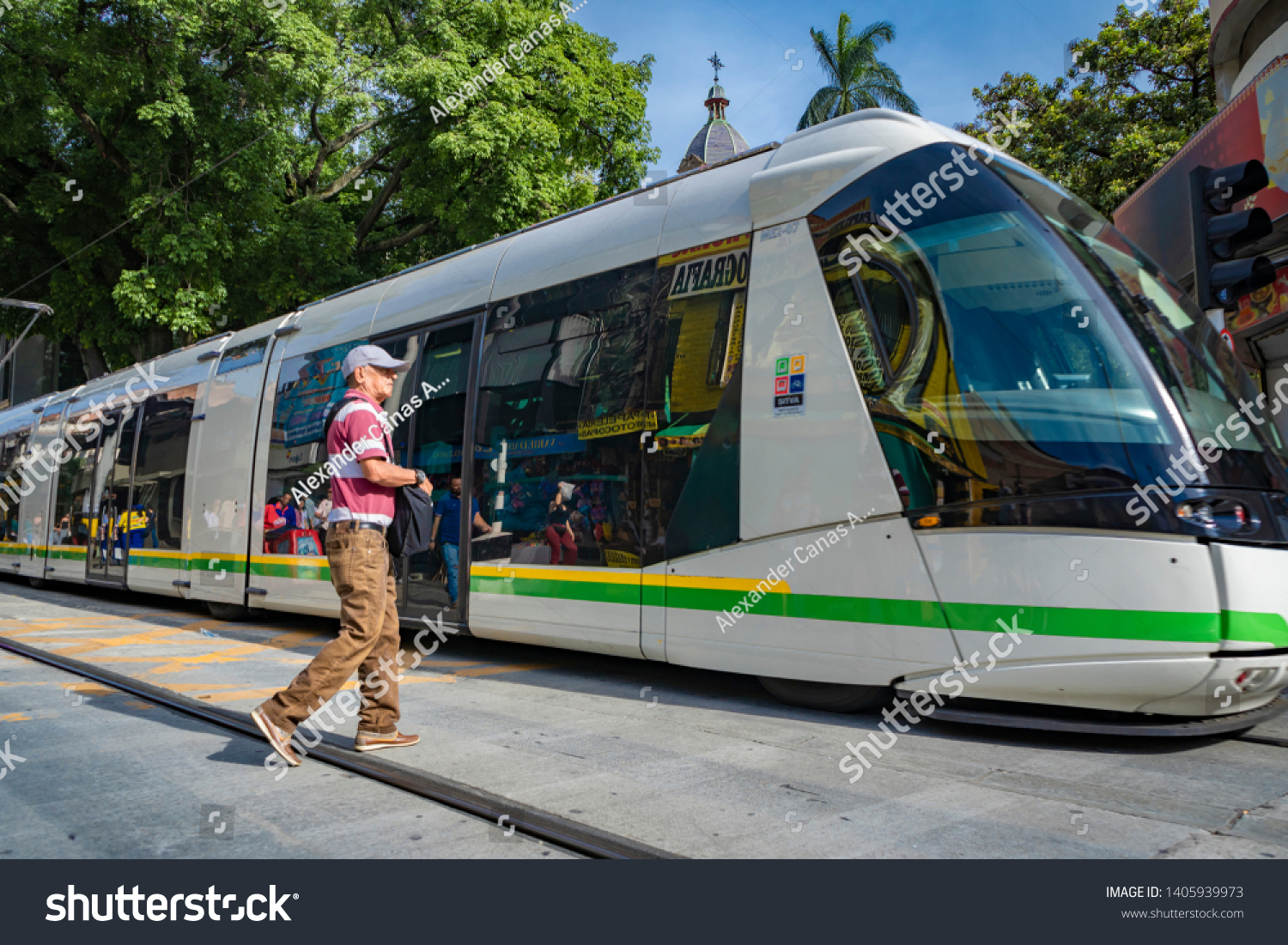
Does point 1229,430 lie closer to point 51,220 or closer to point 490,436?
point 490,436

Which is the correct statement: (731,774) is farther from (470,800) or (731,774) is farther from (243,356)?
(243,356)

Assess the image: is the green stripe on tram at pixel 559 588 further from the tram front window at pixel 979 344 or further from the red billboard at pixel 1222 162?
the red billboard at pixel 1222 162

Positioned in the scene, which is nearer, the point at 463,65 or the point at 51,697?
the point at 51,697

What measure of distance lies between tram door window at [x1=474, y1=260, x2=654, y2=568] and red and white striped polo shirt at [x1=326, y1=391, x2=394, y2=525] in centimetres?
182

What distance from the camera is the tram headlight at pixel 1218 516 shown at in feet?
12.2

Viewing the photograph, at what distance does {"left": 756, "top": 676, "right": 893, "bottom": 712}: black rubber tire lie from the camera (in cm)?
470

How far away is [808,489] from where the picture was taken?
4.69 meters

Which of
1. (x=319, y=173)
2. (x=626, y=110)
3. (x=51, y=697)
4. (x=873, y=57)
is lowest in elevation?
(x=51, y=697)

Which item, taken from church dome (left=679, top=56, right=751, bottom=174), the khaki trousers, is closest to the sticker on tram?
the khaki trousers

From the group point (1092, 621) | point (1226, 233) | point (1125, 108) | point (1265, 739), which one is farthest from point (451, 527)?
point (1125, 108)

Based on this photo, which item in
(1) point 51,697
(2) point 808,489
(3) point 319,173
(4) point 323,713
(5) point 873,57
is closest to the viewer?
(2) point 808,489

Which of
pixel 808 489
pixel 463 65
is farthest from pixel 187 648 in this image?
pixel 463 65

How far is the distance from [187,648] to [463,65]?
43.0 feet

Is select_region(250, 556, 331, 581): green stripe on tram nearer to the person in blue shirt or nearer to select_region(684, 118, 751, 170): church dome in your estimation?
the person in blue shirt
